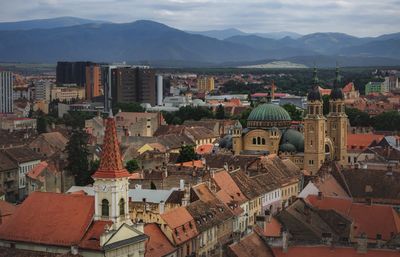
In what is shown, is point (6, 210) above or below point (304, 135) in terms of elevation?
below

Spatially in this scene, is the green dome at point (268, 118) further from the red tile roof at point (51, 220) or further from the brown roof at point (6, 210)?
the red tile roof at point (51, 220)

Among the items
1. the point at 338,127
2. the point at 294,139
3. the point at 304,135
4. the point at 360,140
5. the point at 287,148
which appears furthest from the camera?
the point at 360,140

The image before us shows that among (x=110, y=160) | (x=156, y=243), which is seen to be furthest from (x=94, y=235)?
(x=156, y=243)

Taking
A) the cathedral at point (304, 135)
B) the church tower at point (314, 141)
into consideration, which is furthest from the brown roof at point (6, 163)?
the church tower at point (314, 141)

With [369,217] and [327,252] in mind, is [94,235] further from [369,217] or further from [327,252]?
[369,217]

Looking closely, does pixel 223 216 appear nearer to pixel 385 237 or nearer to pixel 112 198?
pixel 385 237

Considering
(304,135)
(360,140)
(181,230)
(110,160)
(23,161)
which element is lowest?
(23,161)

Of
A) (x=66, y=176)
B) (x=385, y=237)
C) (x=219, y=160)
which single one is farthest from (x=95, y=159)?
(x=385, y=237)
